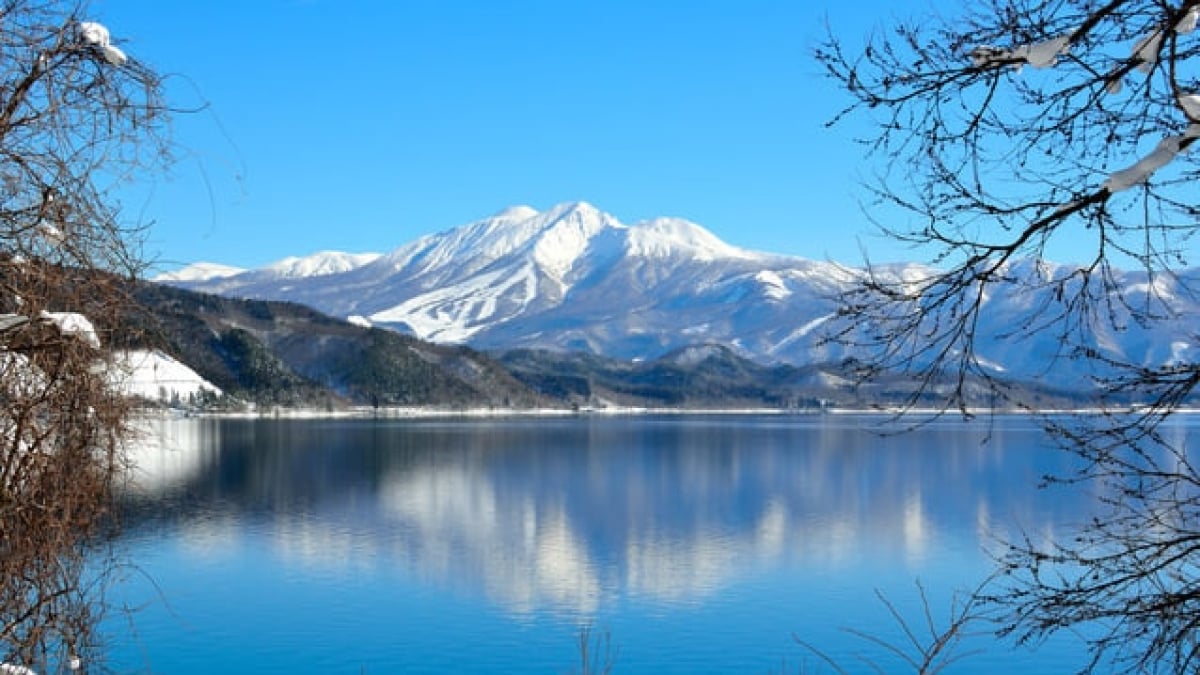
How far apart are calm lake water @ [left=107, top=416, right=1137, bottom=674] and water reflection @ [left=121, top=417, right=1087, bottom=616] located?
143mm

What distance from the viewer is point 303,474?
166 feet

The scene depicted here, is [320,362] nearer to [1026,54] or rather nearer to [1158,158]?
[1026,54]

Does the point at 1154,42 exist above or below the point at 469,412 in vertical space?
above

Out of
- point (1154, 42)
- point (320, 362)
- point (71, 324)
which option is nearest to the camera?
point (71, 324)

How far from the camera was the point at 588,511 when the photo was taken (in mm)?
38750

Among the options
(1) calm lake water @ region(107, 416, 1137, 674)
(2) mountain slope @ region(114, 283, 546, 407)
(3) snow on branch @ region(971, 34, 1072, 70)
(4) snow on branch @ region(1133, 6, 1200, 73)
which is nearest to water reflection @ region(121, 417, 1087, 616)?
(1) calm lake water @ region(107, 416, 1137, 674)

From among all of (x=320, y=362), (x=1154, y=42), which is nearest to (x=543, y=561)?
(x=1154, y=42)

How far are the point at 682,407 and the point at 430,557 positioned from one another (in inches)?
6715

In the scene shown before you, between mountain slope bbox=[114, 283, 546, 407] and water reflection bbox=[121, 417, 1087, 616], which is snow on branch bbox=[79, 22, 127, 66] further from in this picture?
mountain slope bbox=[114, 283, 546, 407]

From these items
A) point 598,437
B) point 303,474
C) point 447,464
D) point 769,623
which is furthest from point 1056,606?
point 598,437

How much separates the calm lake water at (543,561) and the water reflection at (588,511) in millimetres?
143

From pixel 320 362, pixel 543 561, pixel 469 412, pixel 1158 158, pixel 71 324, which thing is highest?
pixel 320 362

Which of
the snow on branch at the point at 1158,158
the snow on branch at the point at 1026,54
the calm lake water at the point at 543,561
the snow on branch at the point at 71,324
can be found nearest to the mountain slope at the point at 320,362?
the calm lake water at the point at 543,561

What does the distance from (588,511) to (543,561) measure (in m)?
10.7
